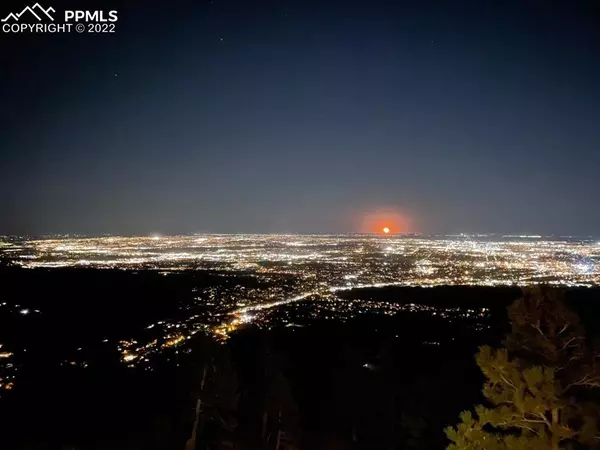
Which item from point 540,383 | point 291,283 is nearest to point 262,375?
point 540,383

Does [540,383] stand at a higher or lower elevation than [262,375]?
higher

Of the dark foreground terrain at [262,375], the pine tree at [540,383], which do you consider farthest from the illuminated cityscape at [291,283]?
the pine tree at [540,383]

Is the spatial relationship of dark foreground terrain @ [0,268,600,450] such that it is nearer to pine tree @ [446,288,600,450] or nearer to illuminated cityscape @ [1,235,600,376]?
illuminated cityscape @ [1,235,600,376]

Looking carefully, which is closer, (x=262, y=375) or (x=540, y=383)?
(x=540, y=383)

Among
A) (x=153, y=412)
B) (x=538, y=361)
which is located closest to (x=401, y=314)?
(x=153, y=412)

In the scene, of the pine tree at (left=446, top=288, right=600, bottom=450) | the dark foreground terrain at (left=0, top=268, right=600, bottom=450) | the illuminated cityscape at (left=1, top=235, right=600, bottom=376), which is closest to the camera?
the pine tree at (left=446, top=288, right=600, bottom=450)

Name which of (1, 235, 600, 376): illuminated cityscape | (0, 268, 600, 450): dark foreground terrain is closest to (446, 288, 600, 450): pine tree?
(0, 268, 600, 450): dark foreground terrain

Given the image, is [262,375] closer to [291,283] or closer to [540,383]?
[540,383]

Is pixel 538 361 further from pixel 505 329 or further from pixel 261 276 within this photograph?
pixel 261 276
